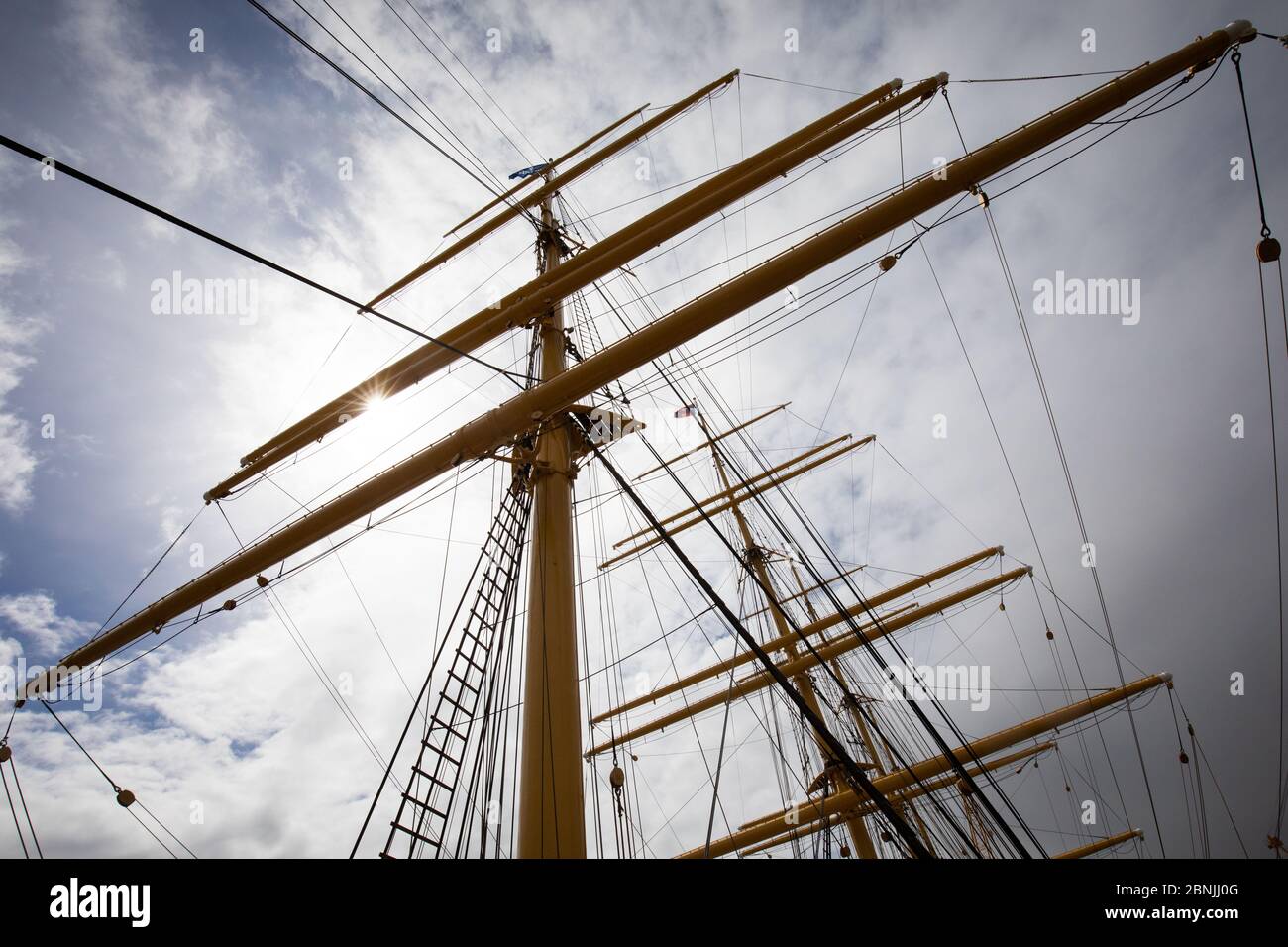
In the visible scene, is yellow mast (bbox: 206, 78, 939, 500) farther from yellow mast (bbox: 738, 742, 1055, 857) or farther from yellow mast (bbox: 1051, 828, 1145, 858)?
yellow mast (bbox: 1051, 828, 1145, 858)

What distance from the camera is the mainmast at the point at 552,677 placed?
17.0 ft

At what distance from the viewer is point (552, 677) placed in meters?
6.00

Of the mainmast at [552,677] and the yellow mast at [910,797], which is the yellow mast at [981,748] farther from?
the mainmast at [552,677]

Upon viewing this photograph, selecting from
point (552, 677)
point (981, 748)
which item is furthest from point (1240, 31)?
point (981, 748)

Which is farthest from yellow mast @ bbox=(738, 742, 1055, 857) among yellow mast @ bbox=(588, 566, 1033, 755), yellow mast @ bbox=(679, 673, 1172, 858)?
yellow mast @ bbox=(588, 566, 1033, 755)

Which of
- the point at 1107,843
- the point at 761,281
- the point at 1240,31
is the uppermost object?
the point at 1240,31

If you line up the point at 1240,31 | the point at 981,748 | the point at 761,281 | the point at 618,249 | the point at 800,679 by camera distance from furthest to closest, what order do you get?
the point at 800,679
the point at 981,748
the point at 618,249
the point at 761,281
the point at 1240,31

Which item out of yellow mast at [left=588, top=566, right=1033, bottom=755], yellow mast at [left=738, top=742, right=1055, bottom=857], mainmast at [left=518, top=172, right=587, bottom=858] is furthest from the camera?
yellow mast at [left=588, top=566, right=1033, bottom=755]

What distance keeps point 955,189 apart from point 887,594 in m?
12.5

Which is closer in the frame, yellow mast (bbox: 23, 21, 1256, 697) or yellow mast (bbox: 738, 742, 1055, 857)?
yellow mast (bbox: 23, 21, 1256, 697)

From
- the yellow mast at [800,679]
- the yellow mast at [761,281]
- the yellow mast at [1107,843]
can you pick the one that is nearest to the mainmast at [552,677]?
the yellow mast at [761,281]

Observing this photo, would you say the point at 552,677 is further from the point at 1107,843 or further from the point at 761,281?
the point at 1107,843

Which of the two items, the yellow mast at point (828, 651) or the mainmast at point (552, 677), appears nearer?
the mainmast at point (552, 677)

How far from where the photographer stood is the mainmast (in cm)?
518
